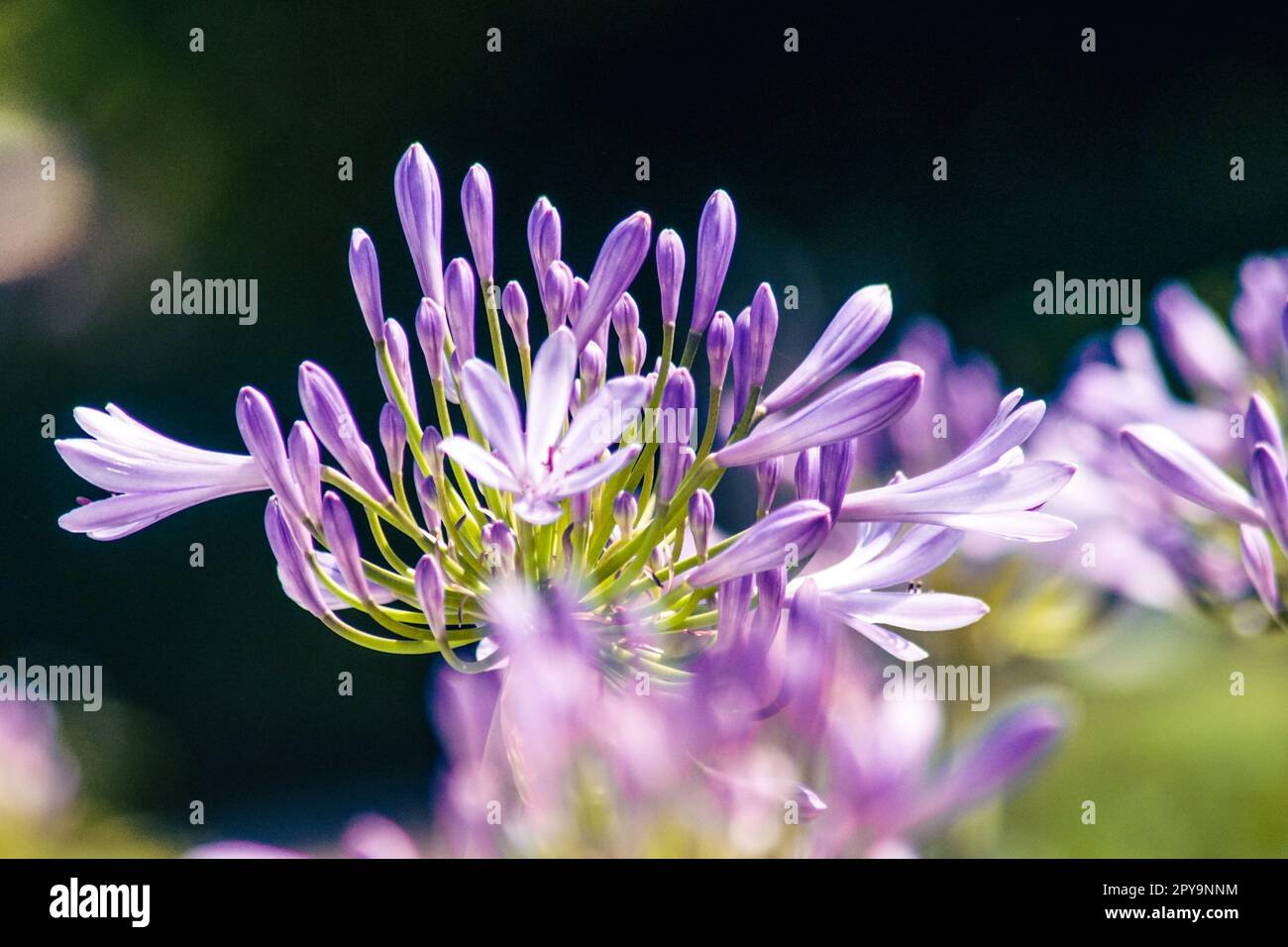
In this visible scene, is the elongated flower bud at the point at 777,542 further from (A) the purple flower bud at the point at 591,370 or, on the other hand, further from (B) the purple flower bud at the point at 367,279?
(B) the purple flower bud at the point at 367,279

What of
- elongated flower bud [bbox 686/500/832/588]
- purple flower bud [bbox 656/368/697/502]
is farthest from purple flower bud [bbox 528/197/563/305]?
elongated flower bud [bbox 686/500/832/588]

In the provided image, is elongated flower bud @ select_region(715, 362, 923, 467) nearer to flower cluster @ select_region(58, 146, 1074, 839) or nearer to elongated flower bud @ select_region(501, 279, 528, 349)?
flower cluster @ select_region(58, 146, 1074, 839)

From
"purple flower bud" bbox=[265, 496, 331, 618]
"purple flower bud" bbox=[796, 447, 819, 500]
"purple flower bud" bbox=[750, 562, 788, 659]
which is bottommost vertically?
"purple flower bud" bbox=[750, 562, 788, 659]

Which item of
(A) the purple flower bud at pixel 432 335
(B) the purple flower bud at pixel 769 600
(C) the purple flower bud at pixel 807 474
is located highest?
(A) the purple flower bud at pixel 432 335

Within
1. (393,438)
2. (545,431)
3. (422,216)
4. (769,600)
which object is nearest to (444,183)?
(422,216)

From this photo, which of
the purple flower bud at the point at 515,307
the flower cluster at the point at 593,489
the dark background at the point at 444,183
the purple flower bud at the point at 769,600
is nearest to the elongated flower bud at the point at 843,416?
the flower cluster at the point at 593,489

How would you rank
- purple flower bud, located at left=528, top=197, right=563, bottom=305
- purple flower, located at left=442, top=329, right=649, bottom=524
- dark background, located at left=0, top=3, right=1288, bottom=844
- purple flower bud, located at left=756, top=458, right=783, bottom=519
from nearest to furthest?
purple flower, located at left=442, top=329, right=649, bottom=524
purple flower bud, located at left=756, top=458, right=783, bottom=519
purple flower bud, located at left=528, top=197, right=563, bottom=305
dark background, located at left=0, top=3, right=1288, bottom=844
